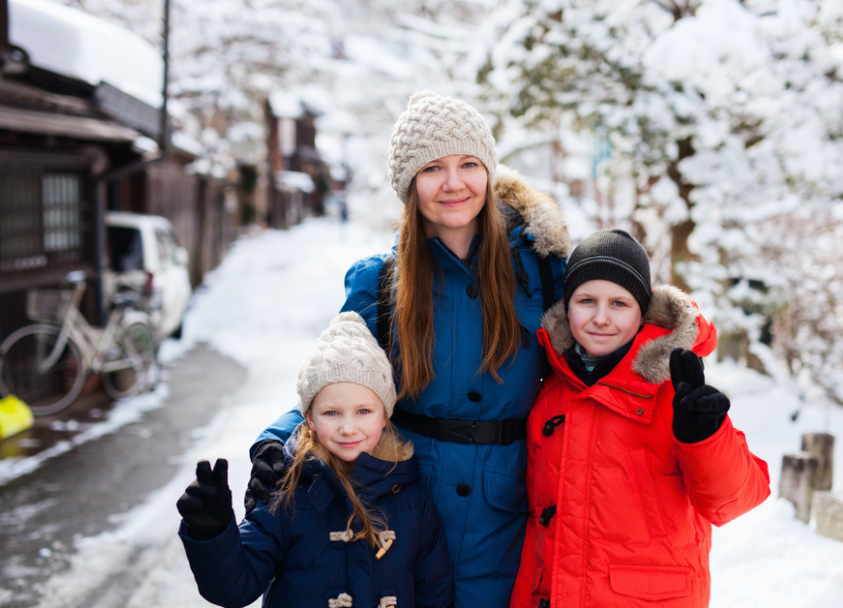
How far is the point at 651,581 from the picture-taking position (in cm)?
176

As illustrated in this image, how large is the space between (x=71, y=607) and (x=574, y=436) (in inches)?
124

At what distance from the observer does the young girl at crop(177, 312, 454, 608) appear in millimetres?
1842

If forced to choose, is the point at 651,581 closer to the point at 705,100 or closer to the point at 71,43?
the point at 705,100

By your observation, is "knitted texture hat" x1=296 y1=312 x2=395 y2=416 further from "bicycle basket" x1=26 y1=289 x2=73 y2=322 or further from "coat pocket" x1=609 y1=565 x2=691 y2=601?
"bicycle basket" x1=26 y1=289 x2=73 y2=322

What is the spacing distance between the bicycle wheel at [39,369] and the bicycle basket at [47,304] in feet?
0.40

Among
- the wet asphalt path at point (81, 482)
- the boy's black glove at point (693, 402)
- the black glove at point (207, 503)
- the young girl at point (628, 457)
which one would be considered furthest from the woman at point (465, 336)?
the wet asphalt path at point (81, 482)

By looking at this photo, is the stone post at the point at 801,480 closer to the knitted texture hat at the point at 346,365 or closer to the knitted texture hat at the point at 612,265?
the knitted texture hat at the point at 612,265

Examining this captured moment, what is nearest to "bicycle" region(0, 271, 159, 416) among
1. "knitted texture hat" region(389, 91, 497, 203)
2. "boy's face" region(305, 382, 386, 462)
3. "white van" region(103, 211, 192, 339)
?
"white van" region(103, 211, 192, 339)

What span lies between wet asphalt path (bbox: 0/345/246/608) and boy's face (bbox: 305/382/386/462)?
8.16 ft

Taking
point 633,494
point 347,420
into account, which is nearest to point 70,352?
point 347,420

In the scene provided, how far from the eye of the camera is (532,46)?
5.89m

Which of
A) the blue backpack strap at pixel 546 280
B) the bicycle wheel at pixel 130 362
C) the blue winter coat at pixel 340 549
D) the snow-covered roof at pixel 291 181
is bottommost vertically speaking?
the bicycle wheel at pixel 130 362

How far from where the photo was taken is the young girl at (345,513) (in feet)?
6.04

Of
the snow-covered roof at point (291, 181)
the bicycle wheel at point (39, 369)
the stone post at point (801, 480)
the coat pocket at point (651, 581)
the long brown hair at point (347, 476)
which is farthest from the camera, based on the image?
the snow-covered roof at point (291, 181)
